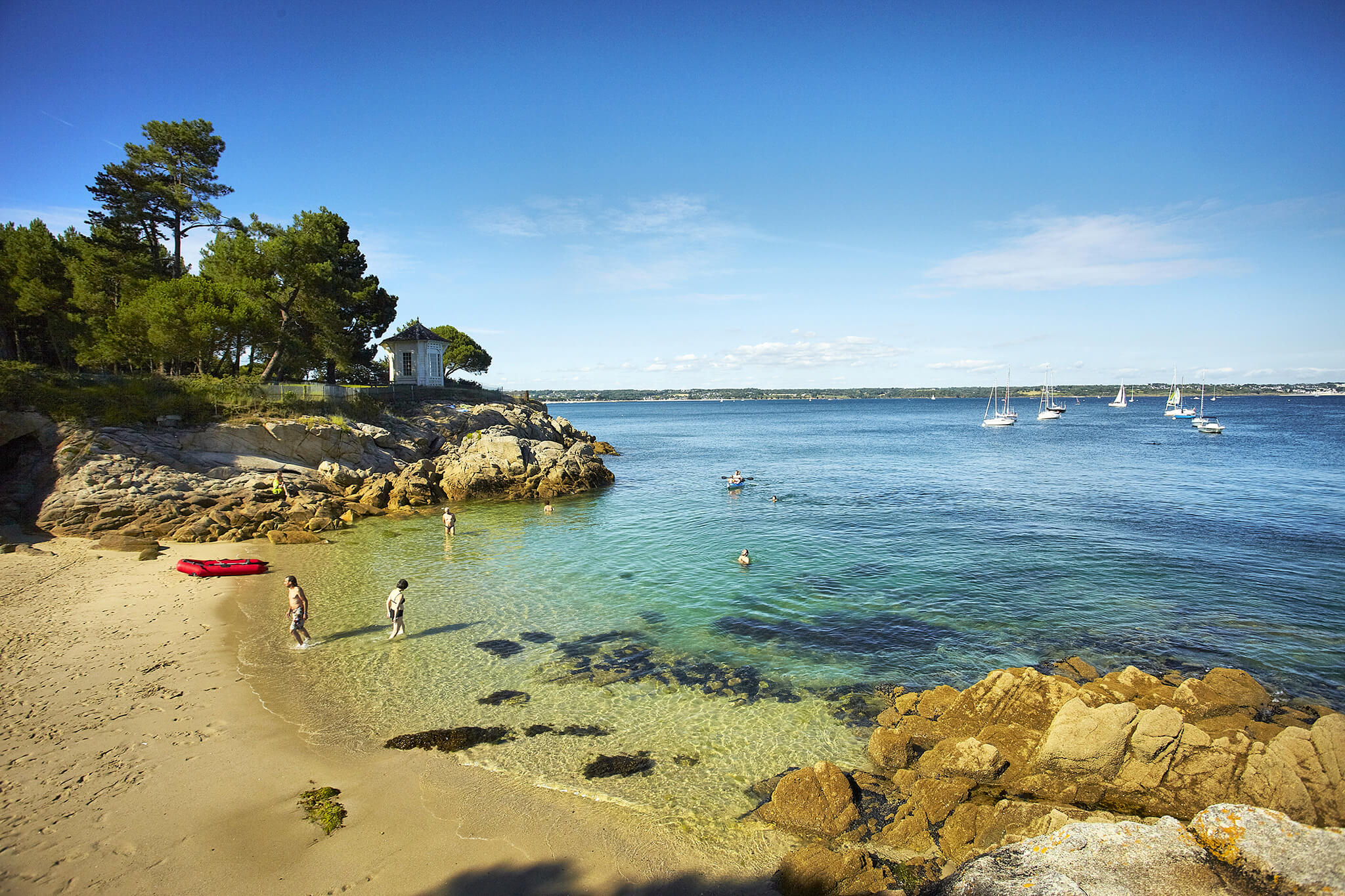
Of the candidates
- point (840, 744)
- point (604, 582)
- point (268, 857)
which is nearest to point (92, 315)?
point (604, 582)

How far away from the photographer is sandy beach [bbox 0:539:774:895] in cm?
825

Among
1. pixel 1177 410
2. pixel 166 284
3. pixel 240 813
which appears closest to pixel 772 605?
pixel 240 813

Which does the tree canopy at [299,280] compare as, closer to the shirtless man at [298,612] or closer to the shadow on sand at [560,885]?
the shirtless man at [298,612]

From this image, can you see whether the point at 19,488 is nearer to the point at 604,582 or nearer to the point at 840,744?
the point at 604,582

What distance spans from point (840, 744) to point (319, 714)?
34.8ft

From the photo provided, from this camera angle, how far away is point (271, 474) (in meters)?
31.6

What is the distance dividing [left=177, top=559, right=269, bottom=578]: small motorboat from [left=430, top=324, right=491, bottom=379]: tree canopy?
6987 centimetres

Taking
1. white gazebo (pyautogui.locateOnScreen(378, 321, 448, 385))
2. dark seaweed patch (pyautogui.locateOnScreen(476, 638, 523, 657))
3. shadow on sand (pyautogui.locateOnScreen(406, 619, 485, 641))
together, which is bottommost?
dark seaweed patch (pyautogui.locateOnScreen(476, 638, 523, 657))

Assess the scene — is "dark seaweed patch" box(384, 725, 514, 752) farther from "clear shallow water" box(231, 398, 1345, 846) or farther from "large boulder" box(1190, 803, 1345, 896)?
"large boulder" box(1190, 803, 1345, 896)

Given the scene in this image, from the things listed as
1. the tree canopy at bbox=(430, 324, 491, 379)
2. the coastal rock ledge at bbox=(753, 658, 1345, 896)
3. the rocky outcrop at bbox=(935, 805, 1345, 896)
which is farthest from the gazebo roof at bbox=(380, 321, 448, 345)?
the rocky outcrop at bbox=(935, 805, 1345, 896)

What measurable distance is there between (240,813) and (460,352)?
90842 mm

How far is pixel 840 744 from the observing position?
11805 mm

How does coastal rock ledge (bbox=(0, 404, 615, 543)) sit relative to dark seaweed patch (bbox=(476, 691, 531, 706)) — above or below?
above

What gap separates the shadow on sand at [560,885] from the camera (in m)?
8.08
